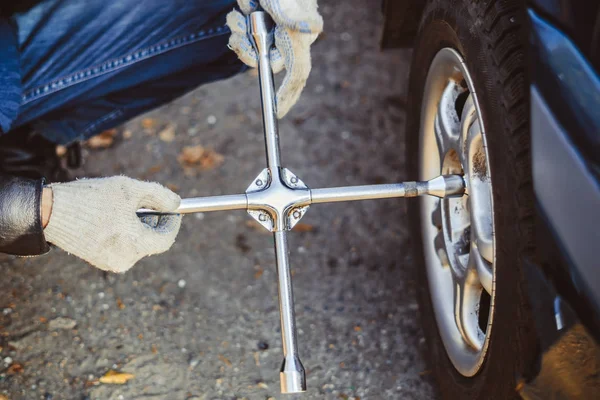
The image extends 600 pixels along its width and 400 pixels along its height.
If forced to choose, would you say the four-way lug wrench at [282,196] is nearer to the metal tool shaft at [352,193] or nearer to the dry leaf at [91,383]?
the metal tool shaft at [352,193]

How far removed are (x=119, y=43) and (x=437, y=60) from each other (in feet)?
2.95

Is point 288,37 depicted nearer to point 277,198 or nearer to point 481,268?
point 277,198

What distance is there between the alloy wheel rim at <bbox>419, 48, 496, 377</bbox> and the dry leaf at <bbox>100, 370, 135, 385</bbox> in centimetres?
92

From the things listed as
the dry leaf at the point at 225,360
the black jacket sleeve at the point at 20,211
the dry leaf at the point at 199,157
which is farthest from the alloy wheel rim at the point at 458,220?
the black jacket sleeve at the point at 20,211

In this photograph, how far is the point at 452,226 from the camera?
1.64 m

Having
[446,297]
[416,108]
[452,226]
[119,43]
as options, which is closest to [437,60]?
[416,108]

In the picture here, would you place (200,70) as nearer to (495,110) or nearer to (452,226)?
(452,226)

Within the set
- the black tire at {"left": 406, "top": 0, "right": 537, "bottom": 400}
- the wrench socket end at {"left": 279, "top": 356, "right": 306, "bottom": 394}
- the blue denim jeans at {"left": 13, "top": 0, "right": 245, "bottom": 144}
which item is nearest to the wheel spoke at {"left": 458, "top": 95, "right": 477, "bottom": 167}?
the black tire at {"left": 406, "top": 0, "right": 537, "bottom": 400}

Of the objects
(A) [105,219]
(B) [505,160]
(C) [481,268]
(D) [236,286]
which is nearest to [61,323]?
(D) [236,286]

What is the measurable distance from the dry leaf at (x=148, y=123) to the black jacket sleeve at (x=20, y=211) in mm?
1146

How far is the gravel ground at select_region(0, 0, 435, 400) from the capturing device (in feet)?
6.02

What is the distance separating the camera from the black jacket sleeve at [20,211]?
52.7 inches

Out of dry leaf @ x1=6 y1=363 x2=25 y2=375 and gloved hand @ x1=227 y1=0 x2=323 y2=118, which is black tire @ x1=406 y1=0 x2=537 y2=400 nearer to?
gloved hand @ x1=227 y1=0 x2=323 y2=118

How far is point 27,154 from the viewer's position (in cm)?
207
